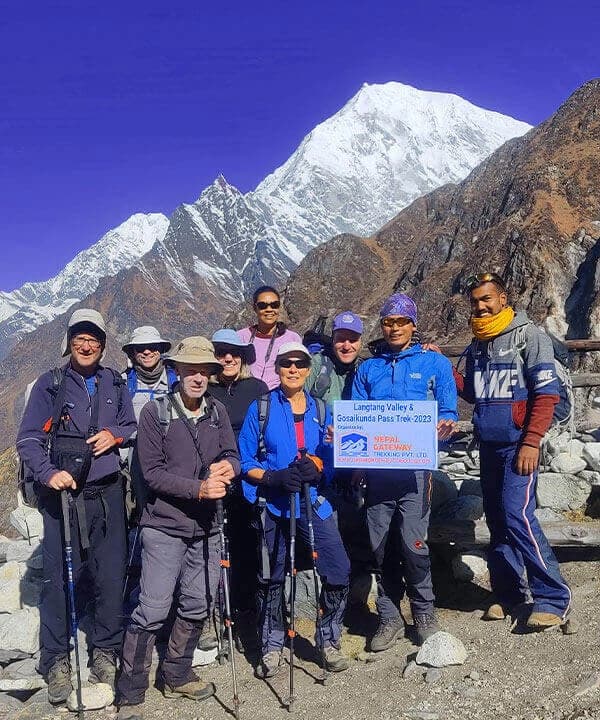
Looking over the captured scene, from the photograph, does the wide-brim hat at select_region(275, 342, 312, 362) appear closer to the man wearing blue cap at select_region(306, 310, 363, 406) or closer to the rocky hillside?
the man wearing blue cap at select_region(306, 310, 363, 406)

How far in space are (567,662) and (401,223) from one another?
81.0 meters

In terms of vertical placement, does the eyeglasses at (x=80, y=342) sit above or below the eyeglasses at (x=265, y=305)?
below

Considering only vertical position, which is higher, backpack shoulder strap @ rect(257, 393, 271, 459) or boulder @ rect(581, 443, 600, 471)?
backpack shoulder strap @ rect(257, 393, 271, 459)

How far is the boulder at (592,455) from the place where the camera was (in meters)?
7.37

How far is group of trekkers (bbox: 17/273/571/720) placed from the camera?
4754 mm

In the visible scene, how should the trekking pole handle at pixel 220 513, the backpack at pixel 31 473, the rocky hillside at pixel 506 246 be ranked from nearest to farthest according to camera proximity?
the trekking pole handle at pixel 220 513, the backpack at pixel 31 473, the rocky hillside at pixel 506 246

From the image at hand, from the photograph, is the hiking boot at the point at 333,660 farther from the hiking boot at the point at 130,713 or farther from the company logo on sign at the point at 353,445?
the company logo on sign at the point at 353,445

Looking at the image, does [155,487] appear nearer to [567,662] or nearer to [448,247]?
[567,662]

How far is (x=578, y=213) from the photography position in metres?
42.6

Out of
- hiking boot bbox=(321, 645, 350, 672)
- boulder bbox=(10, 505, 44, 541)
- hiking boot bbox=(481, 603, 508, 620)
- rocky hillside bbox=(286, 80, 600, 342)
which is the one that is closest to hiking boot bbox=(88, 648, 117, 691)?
hiking boot bbox=(321, 645, 350, 672)

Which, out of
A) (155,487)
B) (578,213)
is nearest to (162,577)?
(155,487)

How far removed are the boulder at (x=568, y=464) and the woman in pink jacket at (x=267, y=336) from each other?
3.70m

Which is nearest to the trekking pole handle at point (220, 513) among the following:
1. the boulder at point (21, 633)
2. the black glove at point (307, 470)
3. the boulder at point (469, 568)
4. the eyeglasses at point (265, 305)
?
the black glove at point (307, 470)

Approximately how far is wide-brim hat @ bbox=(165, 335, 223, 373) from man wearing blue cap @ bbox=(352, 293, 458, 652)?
4.38ft
